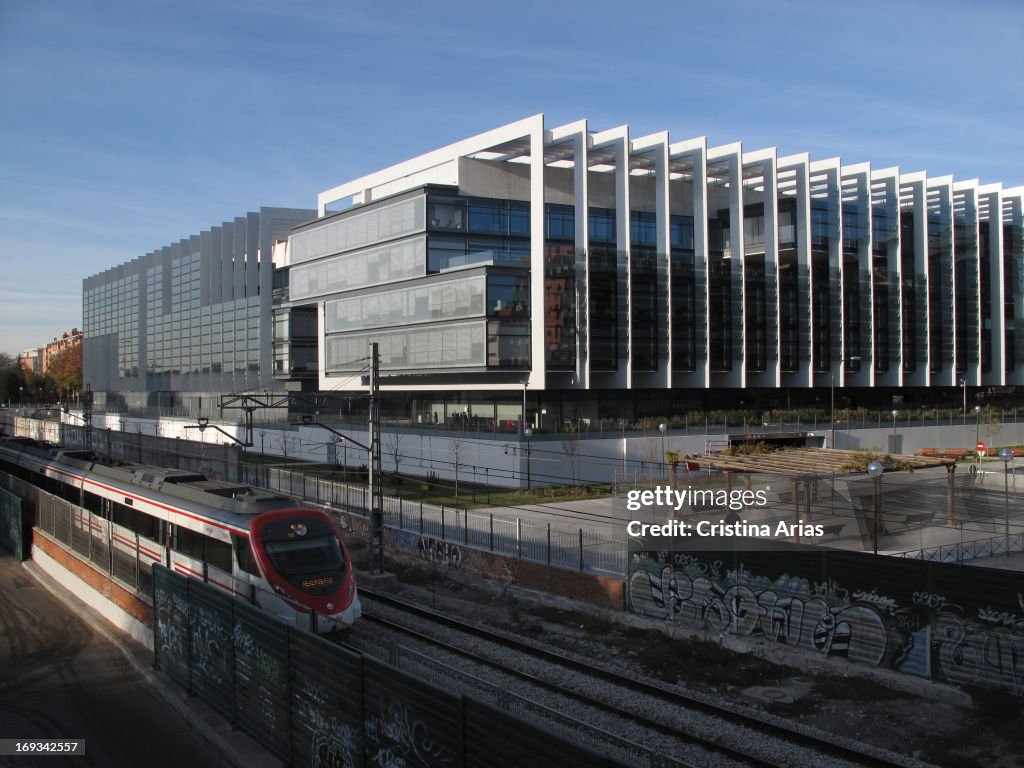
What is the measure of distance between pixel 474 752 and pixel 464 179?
49.6 meters

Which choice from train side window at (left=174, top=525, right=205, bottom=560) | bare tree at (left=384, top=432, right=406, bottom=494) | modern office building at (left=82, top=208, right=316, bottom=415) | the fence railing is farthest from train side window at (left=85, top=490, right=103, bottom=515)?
modern office building at (left=82, top=208, right=316, bottom=415)

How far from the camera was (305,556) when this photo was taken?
62.1 feet

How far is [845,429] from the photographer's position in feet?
193

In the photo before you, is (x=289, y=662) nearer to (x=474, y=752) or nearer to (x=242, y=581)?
(x=474, y=752)

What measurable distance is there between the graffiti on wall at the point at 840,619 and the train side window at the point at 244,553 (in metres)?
9.72

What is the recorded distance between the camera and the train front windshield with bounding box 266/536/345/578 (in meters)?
18.5

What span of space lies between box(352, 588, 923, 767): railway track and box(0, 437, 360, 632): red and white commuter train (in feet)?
10.6

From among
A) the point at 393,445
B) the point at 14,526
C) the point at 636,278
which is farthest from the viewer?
the point at 393,445

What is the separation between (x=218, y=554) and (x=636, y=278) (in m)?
39.0

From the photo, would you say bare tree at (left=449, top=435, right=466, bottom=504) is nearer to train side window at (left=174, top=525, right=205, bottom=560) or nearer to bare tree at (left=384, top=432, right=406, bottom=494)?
bare tree at (left=384, top=432, right=406, bottom=494)

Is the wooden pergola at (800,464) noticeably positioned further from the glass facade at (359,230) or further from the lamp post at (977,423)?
the lamp post at (977,423)

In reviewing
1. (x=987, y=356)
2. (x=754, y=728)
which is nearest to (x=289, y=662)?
(x=754, y=728)

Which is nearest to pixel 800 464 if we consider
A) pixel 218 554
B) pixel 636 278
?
pixel 218 554

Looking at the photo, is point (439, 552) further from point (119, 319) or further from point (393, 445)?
point (119, 319)
